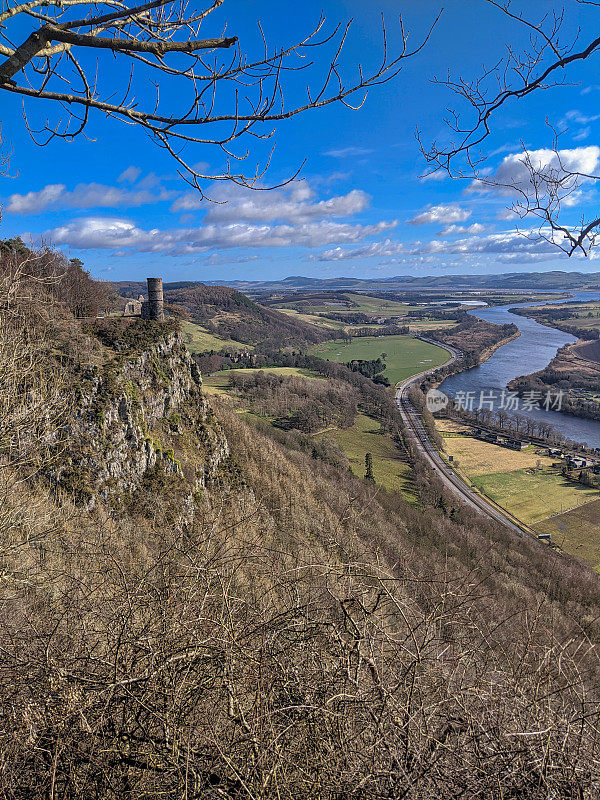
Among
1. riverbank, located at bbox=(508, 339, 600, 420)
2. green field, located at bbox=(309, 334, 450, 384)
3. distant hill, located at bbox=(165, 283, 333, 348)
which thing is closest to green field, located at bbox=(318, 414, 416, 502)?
green field, located at bbox=(309, 334, 450, 384)

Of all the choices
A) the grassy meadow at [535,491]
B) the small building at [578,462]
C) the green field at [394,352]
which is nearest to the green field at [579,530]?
the grassy meadow at [535,491]

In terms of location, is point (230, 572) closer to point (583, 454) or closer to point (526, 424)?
point (583, 454)

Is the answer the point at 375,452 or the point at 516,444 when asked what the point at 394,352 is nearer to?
the point at 516,444

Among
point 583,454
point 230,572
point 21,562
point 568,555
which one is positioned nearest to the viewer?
point 230,572

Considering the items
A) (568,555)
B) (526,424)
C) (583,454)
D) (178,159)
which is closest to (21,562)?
(178,159)

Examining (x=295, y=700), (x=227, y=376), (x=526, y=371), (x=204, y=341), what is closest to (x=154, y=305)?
(x=295, y=700)

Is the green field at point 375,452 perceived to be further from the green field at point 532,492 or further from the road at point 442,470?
the green field at point 532,492
